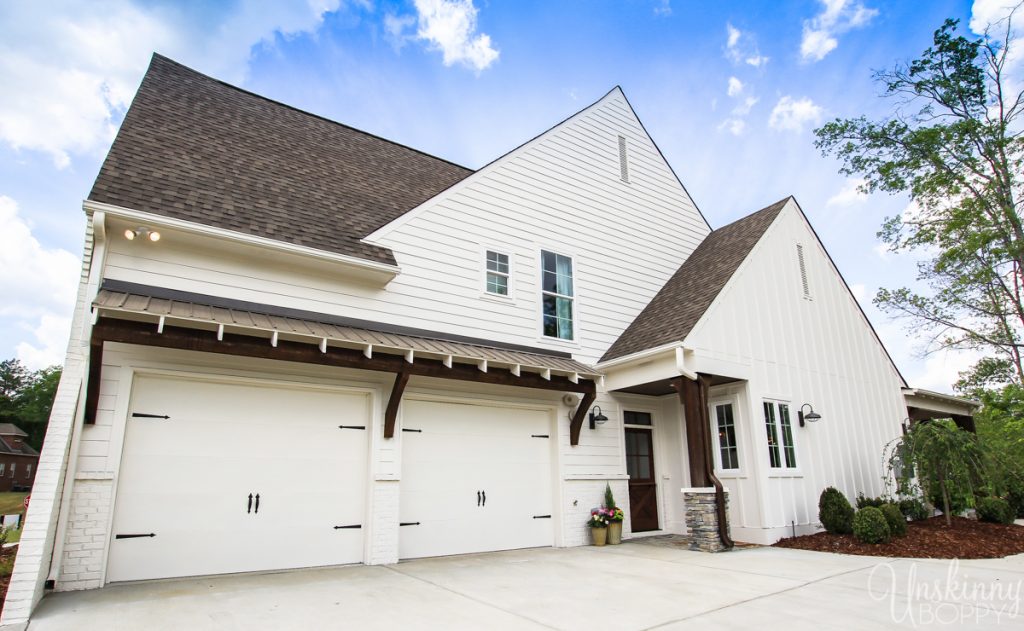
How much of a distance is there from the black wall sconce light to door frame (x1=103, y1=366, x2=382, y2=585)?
301 inches

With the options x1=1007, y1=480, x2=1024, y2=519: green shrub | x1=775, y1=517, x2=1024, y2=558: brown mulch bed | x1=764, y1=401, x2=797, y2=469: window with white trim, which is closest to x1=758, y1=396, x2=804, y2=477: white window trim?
x1=764, y1=401, x2=797, y2=469: window with white trim

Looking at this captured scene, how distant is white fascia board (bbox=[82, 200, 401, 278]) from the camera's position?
237 inches

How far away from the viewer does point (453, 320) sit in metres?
8.77

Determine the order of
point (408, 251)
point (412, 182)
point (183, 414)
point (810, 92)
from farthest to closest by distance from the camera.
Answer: point (810, 92)
point (412, 182)
point (408, 251)
point (183, 414)

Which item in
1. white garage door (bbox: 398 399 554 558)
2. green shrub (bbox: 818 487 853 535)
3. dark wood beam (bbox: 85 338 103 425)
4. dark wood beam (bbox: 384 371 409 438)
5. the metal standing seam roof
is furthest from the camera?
green shrub (bbox: 818 487 853 535)

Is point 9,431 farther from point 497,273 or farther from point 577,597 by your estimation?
point 577,597

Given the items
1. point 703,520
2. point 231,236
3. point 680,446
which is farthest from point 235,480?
point 680,446

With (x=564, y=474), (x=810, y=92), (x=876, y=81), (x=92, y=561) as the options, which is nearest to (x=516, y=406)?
(x=564, y=474)

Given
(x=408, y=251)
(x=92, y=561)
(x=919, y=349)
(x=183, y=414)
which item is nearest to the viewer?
(x=92, y=561)

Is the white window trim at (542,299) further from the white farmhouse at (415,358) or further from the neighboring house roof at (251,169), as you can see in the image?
the neighboring house roof at (251,169)

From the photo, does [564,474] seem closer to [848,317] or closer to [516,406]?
[516,406]

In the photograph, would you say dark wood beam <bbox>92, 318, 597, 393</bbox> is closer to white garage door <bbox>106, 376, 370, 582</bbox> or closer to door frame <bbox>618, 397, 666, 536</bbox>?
white garage door <bbox>106, 376, 370, 582</bbox>

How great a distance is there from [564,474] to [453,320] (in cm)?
324

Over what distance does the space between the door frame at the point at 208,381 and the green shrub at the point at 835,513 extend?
24.2 feet
